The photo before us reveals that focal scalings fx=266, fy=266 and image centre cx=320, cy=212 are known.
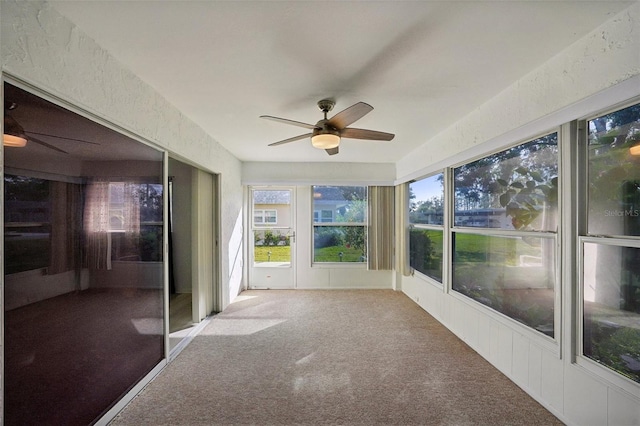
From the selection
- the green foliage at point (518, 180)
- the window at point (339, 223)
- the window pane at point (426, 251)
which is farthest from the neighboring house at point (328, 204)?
the green foliage at point (518, 180)

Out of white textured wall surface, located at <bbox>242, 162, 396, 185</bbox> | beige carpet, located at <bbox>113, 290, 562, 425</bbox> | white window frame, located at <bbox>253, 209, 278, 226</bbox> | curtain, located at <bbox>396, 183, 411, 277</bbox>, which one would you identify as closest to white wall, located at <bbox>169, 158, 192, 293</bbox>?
white textured wall surface, located at <bbox>242, 162, 396, 185</bbox>

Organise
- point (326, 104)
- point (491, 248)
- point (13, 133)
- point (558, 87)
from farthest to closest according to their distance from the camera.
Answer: point (491, 248), point (326, 104), point (558, 87), point (13, 133)

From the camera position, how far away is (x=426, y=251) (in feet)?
13.1

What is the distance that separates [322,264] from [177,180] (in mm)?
3074

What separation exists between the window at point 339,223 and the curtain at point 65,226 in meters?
3.77

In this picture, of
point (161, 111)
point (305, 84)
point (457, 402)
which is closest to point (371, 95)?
point (305, 84)

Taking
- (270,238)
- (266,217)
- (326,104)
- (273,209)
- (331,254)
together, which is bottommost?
(331,254)

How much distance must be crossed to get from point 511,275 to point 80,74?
3.41 m

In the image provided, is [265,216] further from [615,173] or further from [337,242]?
[615,173]

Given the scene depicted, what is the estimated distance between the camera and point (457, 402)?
195 centimetres

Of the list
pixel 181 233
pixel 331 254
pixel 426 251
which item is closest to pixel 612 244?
pixel 426 251

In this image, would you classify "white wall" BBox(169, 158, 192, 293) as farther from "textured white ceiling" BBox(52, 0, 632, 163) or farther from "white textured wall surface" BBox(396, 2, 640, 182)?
"white textured wall surface" BBox(396, 2, 640, 182)

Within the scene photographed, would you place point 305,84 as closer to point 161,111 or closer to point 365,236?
point 161,111

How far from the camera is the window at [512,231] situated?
196cm
